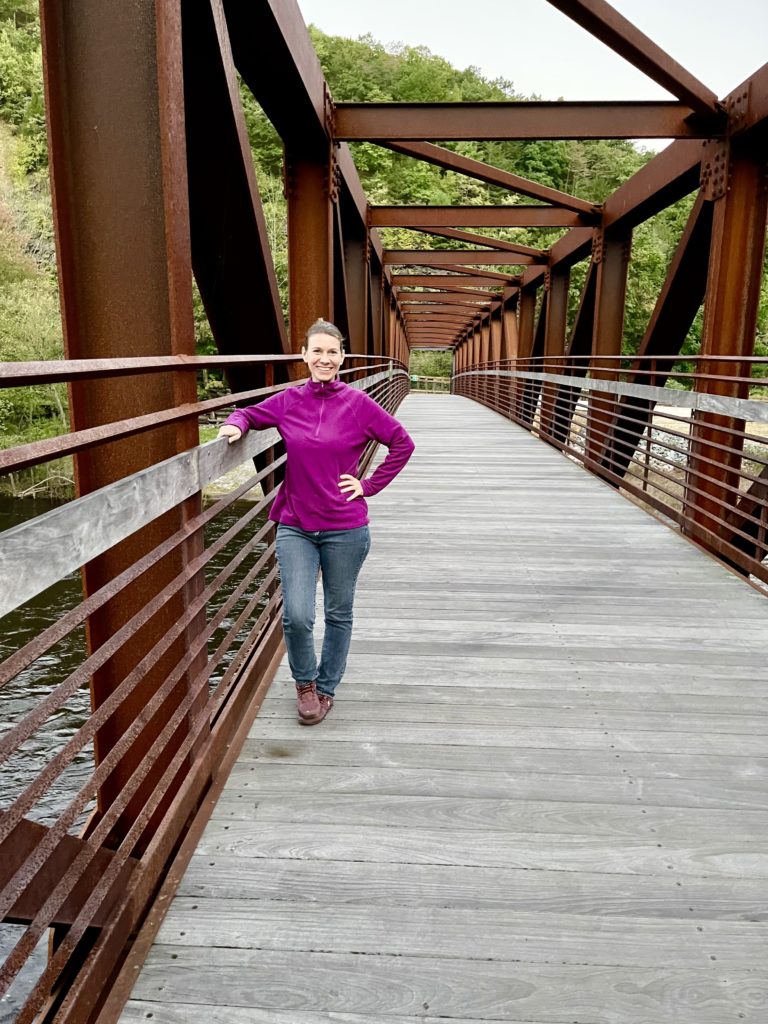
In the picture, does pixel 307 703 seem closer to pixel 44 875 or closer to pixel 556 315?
pixel 44 875

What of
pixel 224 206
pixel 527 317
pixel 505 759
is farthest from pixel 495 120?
pixel 527 317

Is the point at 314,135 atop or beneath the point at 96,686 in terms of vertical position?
atop

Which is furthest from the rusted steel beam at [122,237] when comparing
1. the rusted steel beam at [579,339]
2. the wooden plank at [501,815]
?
the rusted steel beam at [579,339]

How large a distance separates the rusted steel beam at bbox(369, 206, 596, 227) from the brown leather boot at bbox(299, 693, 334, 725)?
10444mm

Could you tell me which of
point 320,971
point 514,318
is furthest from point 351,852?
point 514,318

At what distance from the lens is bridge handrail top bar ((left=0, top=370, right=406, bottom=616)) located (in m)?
1.45

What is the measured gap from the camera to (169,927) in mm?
2084

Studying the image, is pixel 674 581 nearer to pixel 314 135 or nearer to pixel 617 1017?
pixel 617 1017

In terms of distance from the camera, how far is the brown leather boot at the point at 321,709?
126 inches

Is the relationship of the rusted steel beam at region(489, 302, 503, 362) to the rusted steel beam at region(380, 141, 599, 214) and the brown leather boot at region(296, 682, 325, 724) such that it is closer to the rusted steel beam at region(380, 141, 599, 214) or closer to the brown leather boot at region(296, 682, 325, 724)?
the rusted steel beam at region(380, 141, 599, 214)

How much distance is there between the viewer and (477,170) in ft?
31.9

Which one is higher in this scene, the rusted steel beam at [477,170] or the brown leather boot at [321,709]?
the rusted steel beam at [477,170]

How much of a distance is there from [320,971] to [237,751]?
1.10m

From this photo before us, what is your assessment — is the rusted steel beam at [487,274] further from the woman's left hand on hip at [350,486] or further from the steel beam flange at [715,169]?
the woman's left hand on hip at [350,486]
